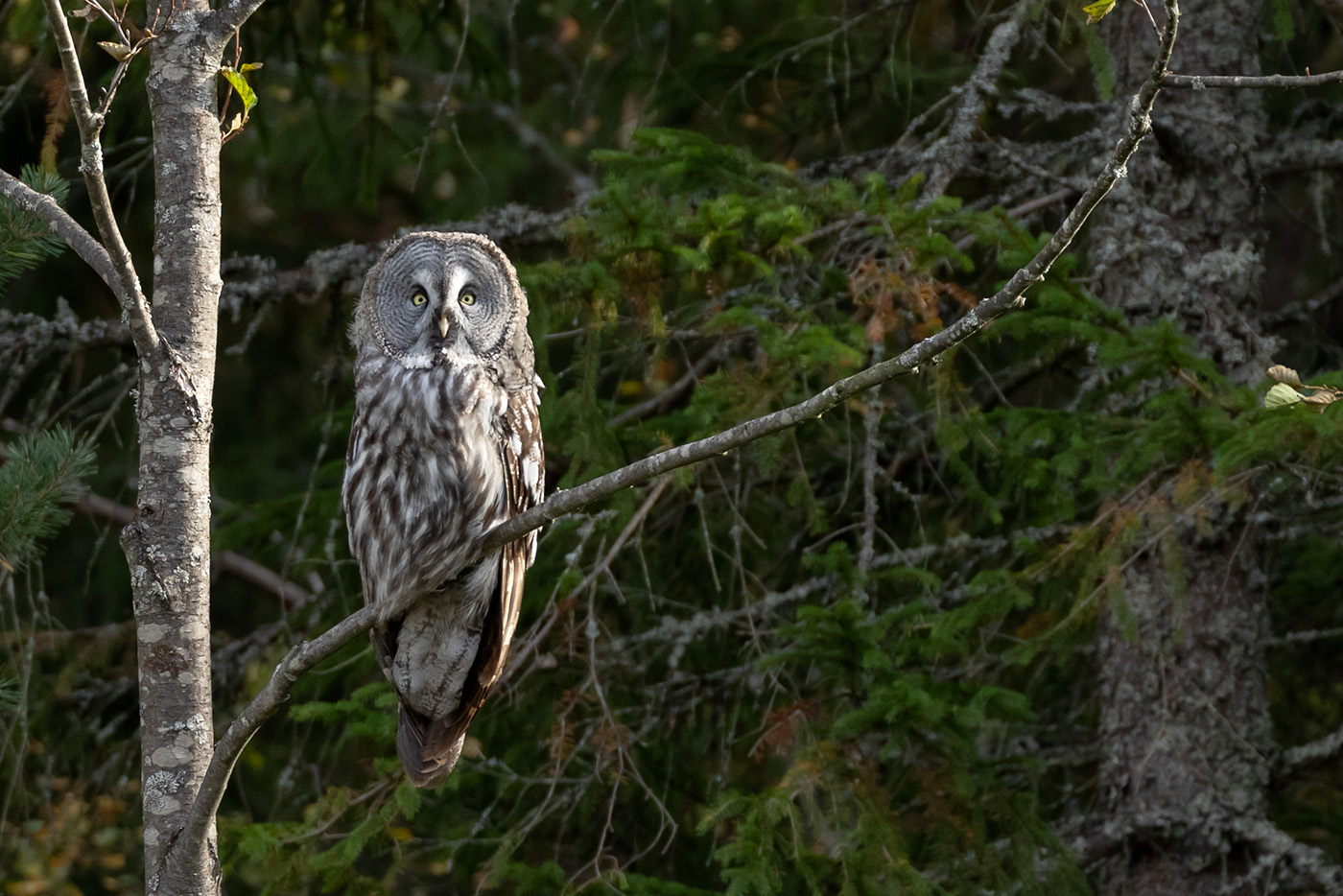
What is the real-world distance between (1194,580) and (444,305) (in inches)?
101

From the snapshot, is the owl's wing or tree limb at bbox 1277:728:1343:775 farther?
tree limb at bbox 1277:728:1343:775

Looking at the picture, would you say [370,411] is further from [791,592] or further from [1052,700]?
[1052,700]

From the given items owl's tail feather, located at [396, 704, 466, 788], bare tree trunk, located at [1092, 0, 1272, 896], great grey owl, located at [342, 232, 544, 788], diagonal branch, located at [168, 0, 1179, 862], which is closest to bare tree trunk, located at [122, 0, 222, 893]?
diagonal branch, located at [168, 0, 1179, 862]

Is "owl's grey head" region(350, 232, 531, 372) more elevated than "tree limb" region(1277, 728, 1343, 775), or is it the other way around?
A: "owl's grey head" region(350, 232, 531, 372)

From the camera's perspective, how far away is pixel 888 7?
4711 millimetres

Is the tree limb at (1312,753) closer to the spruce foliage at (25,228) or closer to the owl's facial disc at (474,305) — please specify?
the owl's facial disc at (474,305)

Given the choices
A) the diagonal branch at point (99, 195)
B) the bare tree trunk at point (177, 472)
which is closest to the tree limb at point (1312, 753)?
the bare tree trunk at point (177, 472)

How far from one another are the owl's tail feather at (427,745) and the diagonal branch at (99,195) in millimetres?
1372

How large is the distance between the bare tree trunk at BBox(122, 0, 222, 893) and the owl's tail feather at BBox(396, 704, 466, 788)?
37.6 inches

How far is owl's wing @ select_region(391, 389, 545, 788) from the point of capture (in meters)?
3.51

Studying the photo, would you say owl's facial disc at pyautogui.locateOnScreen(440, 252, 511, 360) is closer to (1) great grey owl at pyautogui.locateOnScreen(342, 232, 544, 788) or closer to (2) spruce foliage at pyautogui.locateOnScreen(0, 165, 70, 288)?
(1) great grey owl at pyautogui.locateOnScreen(342, 232, 544, 788)

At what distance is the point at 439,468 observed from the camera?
3.38 meters

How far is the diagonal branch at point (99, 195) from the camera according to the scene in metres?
2.19

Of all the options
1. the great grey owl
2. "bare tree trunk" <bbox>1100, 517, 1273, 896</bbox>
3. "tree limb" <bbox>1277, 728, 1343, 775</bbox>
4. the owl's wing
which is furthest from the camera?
"bare tree trunk" <bbox>1100, 517, 1273, 896</bbox>
